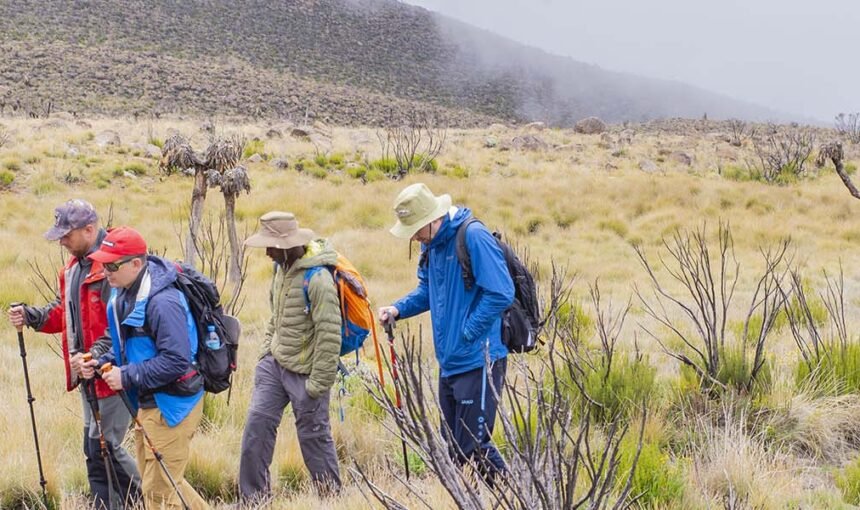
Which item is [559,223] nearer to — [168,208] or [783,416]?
[168,208]

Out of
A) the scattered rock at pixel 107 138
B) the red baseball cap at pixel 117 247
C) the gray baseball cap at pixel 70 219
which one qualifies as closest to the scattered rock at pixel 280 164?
the scattered rock at pixel 107 138

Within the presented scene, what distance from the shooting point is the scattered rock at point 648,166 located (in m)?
22.3

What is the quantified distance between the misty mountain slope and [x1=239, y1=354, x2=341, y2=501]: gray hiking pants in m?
31.5

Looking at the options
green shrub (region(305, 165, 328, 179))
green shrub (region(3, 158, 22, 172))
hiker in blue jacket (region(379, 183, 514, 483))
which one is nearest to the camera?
hiker in blue jacket (region(379, 183, 514, 483))

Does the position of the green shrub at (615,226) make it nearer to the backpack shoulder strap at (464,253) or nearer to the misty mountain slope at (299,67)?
the backpack shoulder strap at (464,253)

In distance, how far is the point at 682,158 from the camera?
24859 mm

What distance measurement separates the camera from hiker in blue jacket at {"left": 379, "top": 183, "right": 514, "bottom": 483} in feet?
12.0

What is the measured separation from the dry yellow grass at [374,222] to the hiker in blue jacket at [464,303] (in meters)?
0.44

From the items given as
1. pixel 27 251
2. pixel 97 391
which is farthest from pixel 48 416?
pixel 27 251

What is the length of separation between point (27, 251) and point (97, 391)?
8299 mm

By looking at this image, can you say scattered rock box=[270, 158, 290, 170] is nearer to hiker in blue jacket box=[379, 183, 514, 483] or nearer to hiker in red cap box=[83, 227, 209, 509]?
hiker in blue jacket box=[379, 183, 514, 483]

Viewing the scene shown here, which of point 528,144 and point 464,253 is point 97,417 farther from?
point 528,144

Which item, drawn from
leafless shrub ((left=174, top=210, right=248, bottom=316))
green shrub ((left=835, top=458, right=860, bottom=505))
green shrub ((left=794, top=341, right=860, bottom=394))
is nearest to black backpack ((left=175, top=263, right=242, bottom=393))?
leafless shrub ((left=174, top=210, right=248, bottom=316))

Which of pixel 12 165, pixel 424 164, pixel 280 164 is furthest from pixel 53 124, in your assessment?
pixel 424 164
